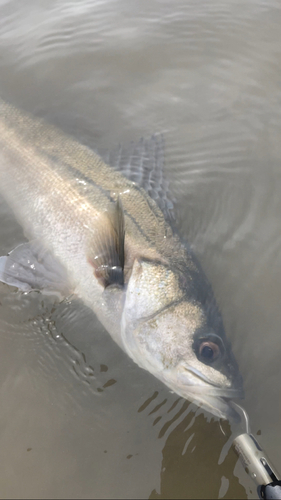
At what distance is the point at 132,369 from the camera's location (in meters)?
2.62

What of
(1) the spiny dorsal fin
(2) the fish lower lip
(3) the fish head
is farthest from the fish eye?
(1) the spiny dorsal fin

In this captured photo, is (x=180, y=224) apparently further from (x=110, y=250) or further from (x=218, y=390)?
(x=218, y=390)

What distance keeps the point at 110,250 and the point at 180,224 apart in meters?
0.87

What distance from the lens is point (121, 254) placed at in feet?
8.61

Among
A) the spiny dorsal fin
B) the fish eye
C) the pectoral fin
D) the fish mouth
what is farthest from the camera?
the pectoral fin

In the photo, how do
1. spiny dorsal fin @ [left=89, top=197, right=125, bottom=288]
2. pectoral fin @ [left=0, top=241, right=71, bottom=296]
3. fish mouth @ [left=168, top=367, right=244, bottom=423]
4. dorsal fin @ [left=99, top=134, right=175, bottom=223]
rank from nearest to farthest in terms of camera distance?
fish mouth @ [left=168, top=367, right=244, bottom=423], spiny dorsal fin @ [left=89, top=197, right=125, bottom=288], pectoral fin @ [left=0, top=241, right=71, bottom=296], dorsal fin @ [left=99, top=134, right=175, bottom=223]

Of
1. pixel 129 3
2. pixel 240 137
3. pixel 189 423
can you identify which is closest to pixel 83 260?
pixel 189 423

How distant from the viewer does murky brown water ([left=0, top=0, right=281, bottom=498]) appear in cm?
225

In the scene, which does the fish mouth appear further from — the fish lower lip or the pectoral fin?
the pectoral fin

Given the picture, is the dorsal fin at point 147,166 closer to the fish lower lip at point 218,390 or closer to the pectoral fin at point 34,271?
the pectoral fin at point 34,271

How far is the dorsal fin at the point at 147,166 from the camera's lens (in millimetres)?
3211

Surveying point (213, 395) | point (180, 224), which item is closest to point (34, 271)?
point (180, 224)

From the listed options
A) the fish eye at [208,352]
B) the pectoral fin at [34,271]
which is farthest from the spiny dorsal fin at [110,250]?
the fish eye at [208,352]

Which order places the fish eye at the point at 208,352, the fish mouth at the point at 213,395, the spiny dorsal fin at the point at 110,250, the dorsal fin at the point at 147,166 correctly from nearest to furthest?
the fish mouth at the point at 213,395 < the fish eye at the point at 208,352 < the spiny dorsal fin at the point at 110,250 < the dorsal fin at the point at 147,166
